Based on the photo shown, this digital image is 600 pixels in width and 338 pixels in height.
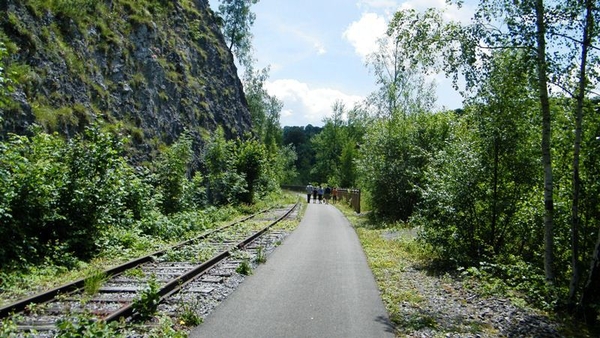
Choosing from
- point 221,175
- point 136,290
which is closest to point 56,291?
point 136,290

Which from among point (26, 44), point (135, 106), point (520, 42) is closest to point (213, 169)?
point (135, 106)

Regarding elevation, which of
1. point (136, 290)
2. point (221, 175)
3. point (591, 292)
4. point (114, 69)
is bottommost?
point (136, 290)

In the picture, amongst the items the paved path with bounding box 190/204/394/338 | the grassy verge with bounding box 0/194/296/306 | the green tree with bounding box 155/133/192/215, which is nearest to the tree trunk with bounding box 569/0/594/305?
the paved path with bounding box 190/204/394/338

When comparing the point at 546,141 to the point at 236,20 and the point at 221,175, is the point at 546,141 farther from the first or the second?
the point at 236,20

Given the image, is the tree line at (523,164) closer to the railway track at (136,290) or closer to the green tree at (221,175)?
the railway track at (136,290)

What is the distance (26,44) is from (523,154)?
16.1 metres

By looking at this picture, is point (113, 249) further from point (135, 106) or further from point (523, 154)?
point (135, 106)

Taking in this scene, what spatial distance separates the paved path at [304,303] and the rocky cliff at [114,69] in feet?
18.5

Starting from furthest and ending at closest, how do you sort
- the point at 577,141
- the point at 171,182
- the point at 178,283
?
the point at 171,182 < the point at 178,283 < the point at 577,141

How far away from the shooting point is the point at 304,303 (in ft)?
24.7

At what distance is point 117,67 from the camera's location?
22344mm

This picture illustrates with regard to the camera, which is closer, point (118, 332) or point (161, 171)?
point (118, 332)

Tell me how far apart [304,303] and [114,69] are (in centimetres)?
1858

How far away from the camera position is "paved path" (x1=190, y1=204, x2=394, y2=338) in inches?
243
